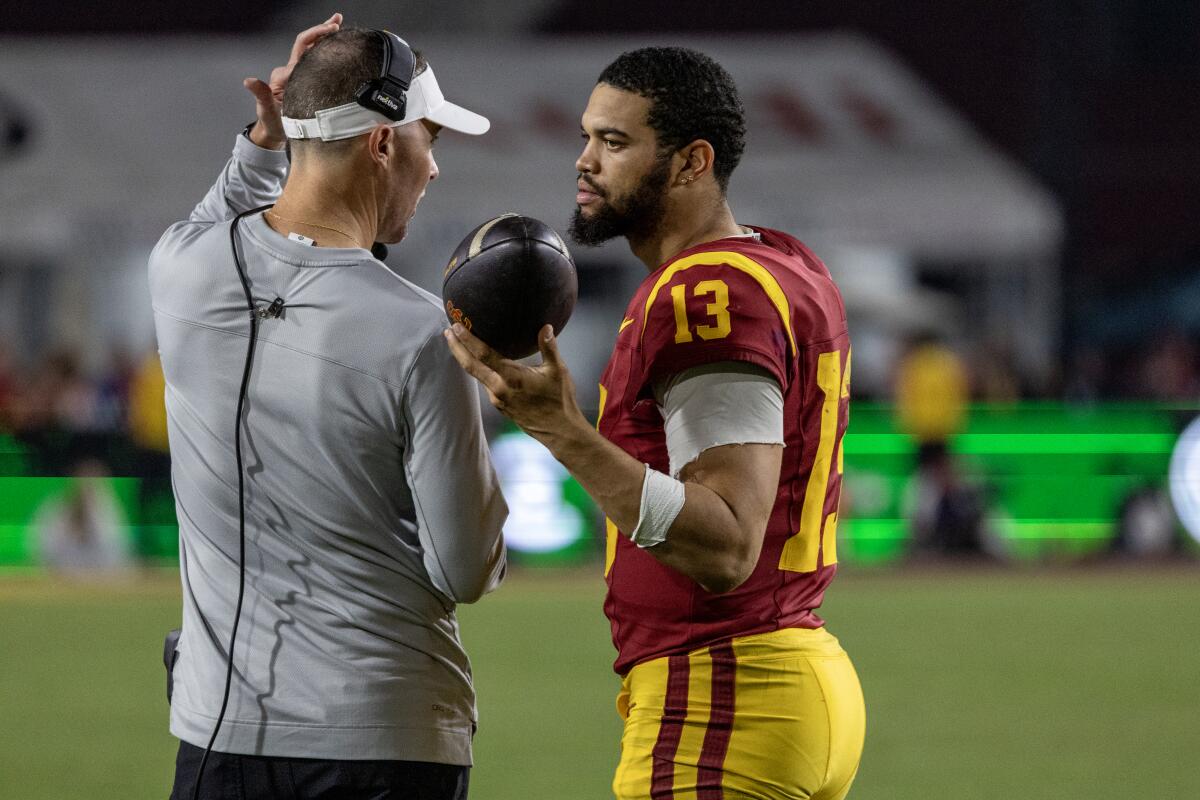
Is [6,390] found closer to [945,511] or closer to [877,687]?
[945,511]

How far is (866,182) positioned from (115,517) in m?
10.3

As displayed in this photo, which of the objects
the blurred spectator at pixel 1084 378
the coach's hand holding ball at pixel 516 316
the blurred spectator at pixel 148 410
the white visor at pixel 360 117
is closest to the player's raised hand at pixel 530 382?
the coach's hand holding ball at pixel 516 316

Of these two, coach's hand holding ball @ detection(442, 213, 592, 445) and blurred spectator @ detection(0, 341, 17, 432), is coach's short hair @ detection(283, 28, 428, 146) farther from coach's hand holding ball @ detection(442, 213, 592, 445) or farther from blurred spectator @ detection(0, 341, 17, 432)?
blurred spectator @ detection(0, 341, 17, 432)

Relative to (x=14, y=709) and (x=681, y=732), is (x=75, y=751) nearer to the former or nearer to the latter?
(x=14, y=709)

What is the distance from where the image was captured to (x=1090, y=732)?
7543 millimetres

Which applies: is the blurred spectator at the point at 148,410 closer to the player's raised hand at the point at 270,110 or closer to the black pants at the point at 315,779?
the player's raised hand at the point at 270,110

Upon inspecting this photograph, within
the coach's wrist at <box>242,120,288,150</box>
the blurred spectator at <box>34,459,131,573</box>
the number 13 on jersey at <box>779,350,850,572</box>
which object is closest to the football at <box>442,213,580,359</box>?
the number 13 on jersey at <box>779,350,850,572</box>

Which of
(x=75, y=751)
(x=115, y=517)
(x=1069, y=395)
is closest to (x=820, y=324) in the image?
(x=75, y=751)

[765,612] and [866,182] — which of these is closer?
[765,612]

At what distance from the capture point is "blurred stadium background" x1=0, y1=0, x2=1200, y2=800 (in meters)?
7.95

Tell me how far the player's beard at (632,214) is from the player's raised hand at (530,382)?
64cm

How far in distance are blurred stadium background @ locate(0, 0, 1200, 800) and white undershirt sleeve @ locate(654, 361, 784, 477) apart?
155 inches

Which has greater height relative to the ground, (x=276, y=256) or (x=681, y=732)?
(x=276, y=256)

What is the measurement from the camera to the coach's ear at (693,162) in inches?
123
